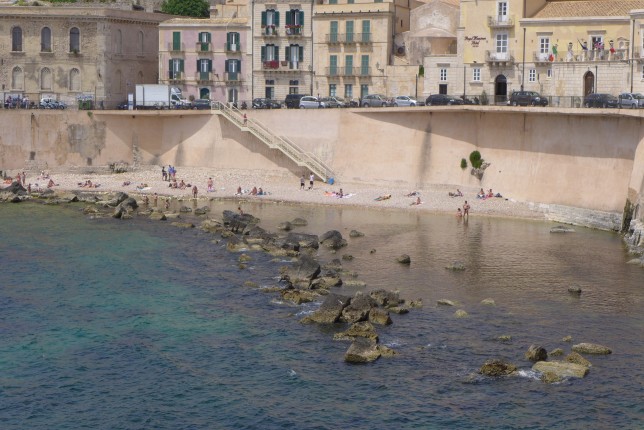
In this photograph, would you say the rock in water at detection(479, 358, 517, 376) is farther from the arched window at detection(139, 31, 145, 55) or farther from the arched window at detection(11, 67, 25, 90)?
the arched window at detection(139, 31, 145, 55)

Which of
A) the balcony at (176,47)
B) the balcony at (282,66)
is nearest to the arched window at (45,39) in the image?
the balcony at (176,47)

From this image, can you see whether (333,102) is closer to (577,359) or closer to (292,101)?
(292,101)

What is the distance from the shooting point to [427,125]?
7700cm

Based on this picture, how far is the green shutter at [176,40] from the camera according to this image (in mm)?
92188

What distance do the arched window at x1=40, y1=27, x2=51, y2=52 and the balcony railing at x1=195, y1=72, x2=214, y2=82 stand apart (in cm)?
1230

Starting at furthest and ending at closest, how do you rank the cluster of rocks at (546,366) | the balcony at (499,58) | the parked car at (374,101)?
1. the parked car at (374,101)
2. the balcony at (499,58)
3. the cluster of rocks at (546,366)

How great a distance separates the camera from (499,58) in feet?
262

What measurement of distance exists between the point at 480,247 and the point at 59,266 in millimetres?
Answer: 21726

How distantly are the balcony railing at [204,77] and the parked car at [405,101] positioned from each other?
18950 millimetres

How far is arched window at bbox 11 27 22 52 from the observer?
304ft

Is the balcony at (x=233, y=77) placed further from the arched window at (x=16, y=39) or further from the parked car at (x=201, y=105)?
the arched window at (x=16, y=39)

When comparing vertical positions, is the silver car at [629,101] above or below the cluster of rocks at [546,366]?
above

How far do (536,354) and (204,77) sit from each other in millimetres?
56295

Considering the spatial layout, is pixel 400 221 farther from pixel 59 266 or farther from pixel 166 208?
pixel 59 266
